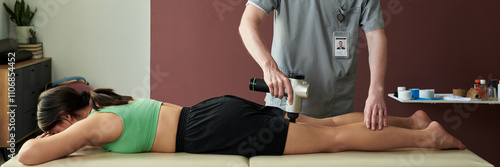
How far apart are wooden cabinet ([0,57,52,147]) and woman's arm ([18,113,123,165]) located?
208cm

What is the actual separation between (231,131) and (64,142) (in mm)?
579

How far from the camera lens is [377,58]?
2111 mm

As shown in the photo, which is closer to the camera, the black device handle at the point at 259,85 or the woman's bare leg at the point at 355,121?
the black device handle at the point at 259,85

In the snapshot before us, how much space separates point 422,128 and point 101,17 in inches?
115

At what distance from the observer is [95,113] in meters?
1.84

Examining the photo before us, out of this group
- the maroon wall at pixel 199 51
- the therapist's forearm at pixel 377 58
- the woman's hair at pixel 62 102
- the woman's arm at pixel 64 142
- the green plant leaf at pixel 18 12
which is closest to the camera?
the woman's arm at pixel 64 142

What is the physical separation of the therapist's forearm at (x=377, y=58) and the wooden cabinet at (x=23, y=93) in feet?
8.52

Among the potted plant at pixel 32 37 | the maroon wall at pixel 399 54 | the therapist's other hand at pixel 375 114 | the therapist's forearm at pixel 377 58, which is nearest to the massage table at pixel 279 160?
the therapist's other hand at pixel 375 114

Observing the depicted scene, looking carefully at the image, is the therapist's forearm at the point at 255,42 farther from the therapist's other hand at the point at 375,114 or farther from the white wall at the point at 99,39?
the white wall at the point at 99,39

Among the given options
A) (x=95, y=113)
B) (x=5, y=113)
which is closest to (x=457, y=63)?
(x=95, y=113)

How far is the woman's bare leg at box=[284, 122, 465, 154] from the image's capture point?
73.6 inches

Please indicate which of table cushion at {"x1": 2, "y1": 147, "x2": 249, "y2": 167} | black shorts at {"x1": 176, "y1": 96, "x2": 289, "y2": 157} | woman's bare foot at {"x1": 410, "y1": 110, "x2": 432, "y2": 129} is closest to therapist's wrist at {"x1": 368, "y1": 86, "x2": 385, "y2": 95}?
woman's bare foot at {"x1": 410, "y1": 110, "x2": 432, "y2": 129}

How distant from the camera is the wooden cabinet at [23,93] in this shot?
11.8ft

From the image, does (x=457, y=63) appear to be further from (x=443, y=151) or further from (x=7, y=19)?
(x=7, y=19)
